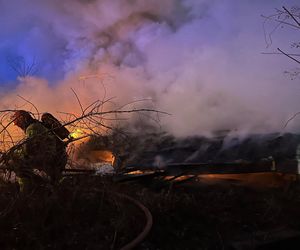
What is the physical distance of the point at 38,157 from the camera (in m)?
4.76

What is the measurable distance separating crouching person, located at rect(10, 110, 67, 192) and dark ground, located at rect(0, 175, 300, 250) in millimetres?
181

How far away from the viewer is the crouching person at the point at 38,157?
4594 millimetres

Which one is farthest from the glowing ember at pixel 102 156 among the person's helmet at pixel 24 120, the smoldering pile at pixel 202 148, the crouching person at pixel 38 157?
the crouching person at pixel 38 157

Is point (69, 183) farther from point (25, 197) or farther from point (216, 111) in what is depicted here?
point (216, 111)

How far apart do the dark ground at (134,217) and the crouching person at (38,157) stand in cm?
18

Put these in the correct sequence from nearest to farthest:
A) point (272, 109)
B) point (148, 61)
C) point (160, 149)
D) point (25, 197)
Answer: point (25, 197) < point (160, 149) < point (272, 109) < point (148, 61)

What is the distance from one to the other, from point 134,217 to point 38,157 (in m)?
1.58

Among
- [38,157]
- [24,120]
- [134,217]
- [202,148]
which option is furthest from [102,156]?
[38,157]

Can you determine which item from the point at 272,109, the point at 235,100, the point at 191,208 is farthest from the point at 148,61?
the point at 191,208

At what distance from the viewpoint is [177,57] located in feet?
45.8

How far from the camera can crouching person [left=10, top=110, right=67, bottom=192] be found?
4594 millimetres

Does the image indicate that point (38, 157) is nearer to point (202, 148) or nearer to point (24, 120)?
point (24, 120)

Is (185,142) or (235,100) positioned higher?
(235,100)

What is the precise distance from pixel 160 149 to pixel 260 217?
345 cm
